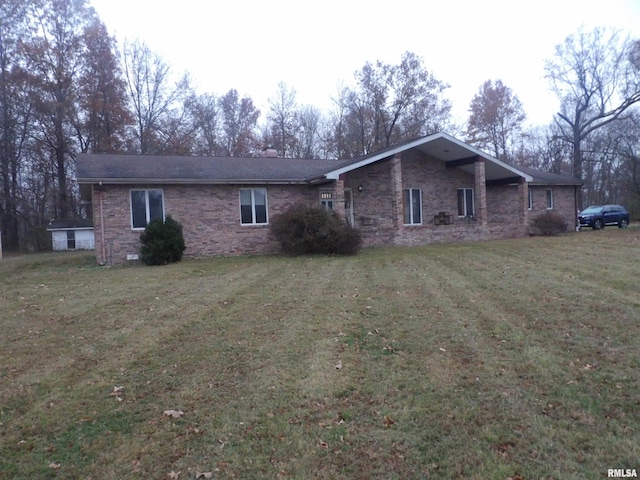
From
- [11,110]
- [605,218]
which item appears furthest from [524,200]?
[11,110]

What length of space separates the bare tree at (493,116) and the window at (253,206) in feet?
97.9

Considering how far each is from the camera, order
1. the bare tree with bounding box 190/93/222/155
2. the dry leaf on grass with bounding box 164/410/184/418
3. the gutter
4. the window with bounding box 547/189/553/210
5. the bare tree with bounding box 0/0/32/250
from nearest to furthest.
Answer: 1. the dry leaf on grass with bounding box 164/410/184/418
2. the gutter
3. the window with bounding box 547/189/553/210
4. the bare tree with bounding box 0/0/32/250
5. the bare tree with bounding box 190/93/222/155

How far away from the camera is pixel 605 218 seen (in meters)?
26.9

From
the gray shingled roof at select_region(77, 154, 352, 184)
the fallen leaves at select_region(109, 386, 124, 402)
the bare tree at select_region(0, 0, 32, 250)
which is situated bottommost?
the fallen leaves at select_region(109, 386, 124, 402)

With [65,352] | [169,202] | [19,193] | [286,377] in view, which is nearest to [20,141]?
[19,193]

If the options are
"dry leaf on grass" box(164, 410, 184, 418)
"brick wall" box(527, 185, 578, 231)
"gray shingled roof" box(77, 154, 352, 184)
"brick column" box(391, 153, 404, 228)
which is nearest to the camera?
"dry leaf on grass" box(164, 410, 184, 418)

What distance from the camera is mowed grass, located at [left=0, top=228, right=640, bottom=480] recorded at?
10.4ft

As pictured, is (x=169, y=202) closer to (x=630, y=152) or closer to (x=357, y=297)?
(x=357, y=297)

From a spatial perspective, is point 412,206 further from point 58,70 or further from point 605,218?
point 58,70

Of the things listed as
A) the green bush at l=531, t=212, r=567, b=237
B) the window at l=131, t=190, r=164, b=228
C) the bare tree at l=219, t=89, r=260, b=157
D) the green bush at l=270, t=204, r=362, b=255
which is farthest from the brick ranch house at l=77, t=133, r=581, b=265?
the bare tree at l=219, t=89, r=260, b=157

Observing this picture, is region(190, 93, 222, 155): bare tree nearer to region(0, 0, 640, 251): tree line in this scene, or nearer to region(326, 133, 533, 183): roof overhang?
region(0, 0, 640, 251): tree line

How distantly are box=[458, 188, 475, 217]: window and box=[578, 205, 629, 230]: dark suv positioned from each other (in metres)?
9.28

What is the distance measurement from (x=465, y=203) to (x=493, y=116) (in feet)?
78.3

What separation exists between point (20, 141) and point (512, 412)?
3750 centimetres
